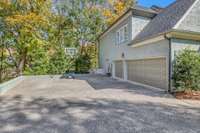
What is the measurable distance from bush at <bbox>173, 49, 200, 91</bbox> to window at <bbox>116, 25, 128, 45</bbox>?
6.48 meters

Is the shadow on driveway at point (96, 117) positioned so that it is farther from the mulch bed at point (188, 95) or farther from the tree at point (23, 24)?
the tree at point (23, 24)

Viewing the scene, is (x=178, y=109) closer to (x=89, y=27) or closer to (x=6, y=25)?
(x=6, y=25)

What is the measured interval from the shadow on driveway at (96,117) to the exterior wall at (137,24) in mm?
7719

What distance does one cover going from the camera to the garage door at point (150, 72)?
10153mm

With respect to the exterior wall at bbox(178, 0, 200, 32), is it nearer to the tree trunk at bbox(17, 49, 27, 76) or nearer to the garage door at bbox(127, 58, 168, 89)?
the garage door at bbox(127, 58, 168, 89)

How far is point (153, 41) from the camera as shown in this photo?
10930 millimetres

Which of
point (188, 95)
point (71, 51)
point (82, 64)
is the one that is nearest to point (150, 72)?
point (188, 95)

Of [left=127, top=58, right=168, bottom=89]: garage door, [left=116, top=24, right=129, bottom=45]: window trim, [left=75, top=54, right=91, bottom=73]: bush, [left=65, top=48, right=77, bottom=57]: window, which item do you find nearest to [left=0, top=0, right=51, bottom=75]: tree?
[left=65, top=48, right=77, bottom=57]: window

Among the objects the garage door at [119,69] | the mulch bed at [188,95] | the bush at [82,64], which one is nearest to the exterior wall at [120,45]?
the garage door at [119,69]

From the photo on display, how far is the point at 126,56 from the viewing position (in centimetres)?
1523

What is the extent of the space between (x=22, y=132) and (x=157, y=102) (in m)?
5.27

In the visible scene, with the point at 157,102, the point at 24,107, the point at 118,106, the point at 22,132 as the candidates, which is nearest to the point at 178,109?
the point at 157,102

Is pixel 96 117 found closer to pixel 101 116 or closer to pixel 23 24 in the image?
pixel 101 116

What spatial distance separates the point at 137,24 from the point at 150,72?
4.51 m
